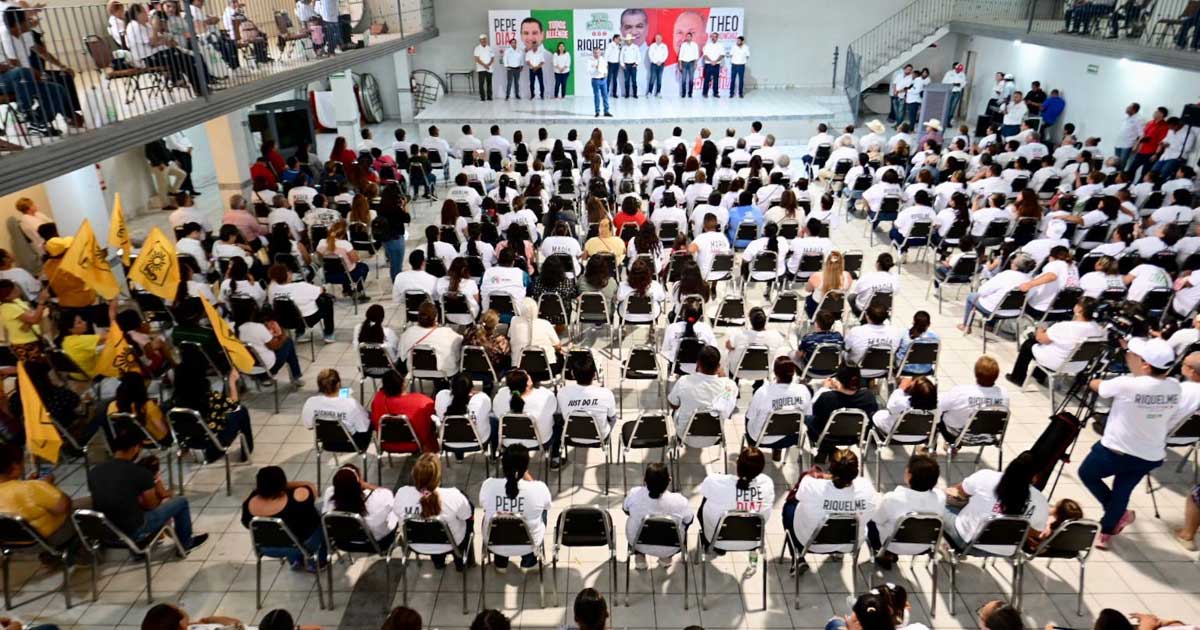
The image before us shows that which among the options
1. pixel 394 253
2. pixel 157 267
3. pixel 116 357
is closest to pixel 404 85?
pixel 394 253

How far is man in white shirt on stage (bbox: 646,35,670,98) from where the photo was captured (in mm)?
21188

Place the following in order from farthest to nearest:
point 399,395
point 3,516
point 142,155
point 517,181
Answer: point 142,155, point 517,181, point 399,395, point 3,516

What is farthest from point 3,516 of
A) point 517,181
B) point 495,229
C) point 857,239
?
point 857,239

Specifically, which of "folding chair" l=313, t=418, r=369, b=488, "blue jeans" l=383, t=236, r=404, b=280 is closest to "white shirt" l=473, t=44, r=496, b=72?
"blue jeans" l=383, t=236, r=404, b=280

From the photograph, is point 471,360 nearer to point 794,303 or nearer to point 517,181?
point 794,303

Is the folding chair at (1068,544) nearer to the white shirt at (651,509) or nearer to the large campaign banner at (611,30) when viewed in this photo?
the white shirt at (651,509)

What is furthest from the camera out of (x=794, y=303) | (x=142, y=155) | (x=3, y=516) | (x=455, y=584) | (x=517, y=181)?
(x=142, y=155)

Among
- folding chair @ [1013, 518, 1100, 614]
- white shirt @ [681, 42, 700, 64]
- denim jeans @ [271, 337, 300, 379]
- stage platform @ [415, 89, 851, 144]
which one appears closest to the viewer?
folding chair @ [1013, 518, 1100, 614]

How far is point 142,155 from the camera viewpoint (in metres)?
15.2

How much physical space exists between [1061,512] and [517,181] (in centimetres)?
953

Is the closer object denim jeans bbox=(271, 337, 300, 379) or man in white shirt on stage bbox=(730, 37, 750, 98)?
denim jeans bbox=(271, 337, 300, 379)

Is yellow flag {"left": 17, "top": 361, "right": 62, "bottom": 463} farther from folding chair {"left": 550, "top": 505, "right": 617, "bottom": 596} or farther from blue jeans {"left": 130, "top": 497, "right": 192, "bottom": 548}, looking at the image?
folding chair {"left": 550, "top": 505, "right": 617, "bottom": 596}

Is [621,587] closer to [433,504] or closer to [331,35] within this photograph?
[433,504]

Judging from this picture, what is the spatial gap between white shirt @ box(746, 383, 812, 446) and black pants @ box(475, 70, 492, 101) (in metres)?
17.9
